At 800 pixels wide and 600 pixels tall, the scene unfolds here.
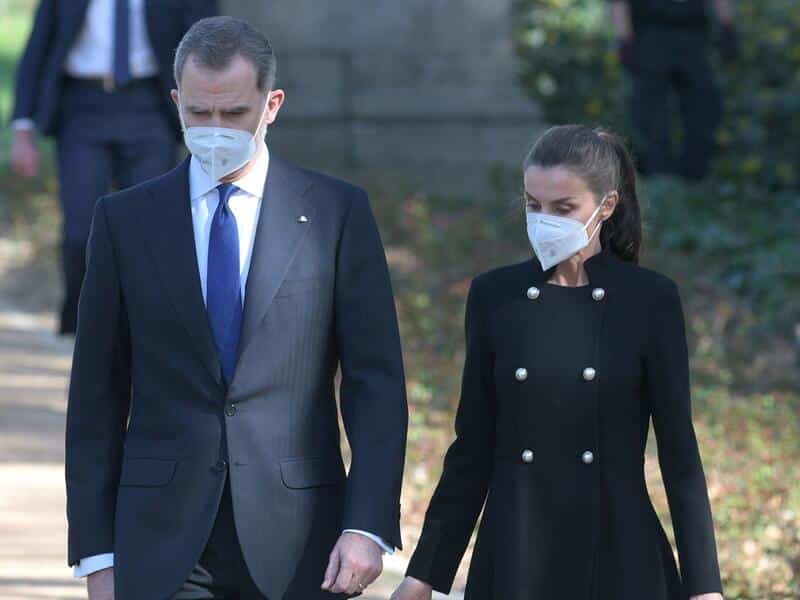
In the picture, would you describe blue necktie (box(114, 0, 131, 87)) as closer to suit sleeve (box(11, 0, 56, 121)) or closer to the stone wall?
suit sleeve (box(11, 0, 56, 121))

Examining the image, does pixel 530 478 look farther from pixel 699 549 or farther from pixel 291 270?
pixel 291 270

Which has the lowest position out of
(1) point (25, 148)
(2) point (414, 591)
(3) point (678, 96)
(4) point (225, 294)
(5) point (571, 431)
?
(2) point (414, 591)

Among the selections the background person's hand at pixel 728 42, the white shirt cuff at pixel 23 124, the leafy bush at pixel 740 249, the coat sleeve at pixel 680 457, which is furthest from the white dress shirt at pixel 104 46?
the background person's hand at pixel 728 42

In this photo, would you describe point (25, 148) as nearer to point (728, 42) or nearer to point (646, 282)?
point (646, 282)

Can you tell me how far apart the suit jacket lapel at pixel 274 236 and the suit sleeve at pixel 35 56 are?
161 inches

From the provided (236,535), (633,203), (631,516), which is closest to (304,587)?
(236,535)

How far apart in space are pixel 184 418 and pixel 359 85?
410 inches

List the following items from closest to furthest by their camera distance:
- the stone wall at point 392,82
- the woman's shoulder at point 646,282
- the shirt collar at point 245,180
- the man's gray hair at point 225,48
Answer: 1. the man's gray hair at point 225,48
2. the shirt collar at point 245,180
3. the woman's shoulder at point 646,282
4. the stone wall at point 392,82

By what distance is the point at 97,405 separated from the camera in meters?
3.91

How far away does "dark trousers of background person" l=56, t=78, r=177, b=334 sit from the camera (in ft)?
25.7

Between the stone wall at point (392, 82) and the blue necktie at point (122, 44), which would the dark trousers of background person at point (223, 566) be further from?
the stone wall at point (392, 82)

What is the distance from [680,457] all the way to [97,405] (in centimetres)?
121

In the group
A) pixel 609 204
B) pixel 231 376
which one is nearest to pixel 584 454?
pixel 609 204

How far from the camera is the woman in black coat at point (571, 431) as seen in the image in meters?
4.02
